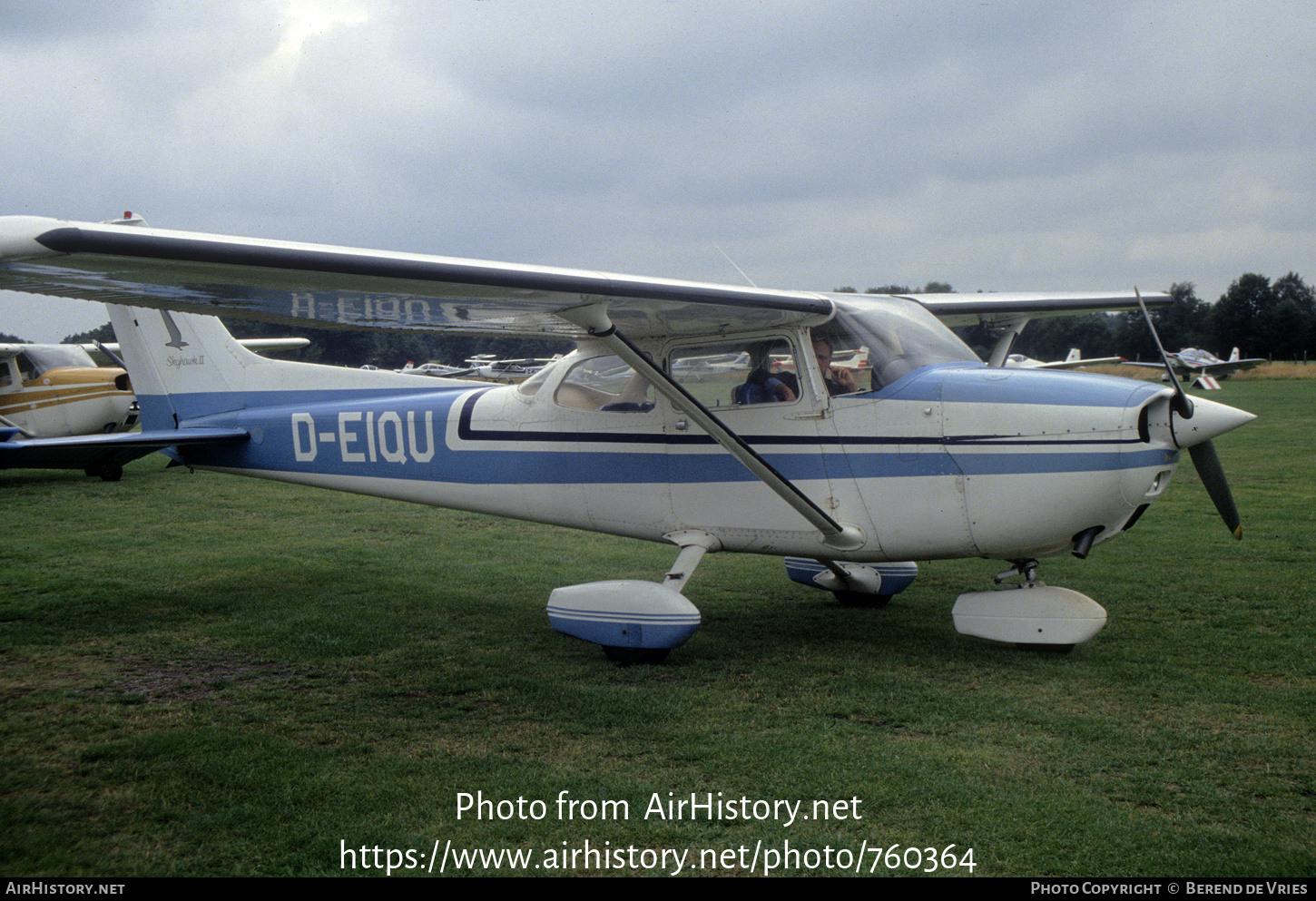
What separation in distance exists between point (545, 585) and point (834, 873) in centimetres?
488

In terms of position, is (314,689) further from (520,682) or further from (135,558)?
(135,558)

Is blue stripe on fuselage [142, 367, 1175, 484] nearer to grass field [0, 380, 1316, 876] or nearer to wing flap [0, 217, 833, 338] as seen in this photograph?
wing flap [0, 217, 833, 338]

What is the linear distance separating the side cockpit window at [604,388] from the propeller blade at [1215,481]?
3350mm

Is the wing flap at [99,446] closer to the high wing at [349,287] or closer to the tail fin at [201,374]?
the tail fin at [201,374]

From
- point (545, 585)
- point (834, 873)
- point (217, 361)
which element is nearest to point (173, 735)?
point (834, 873)

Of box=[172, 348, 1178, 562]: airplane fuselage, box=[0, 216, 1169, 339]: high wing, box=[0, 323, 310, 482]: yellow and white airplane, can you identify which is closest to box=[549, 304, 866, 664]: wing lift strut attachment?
box=[172, 348, 1178, 562]: airplane fuselage

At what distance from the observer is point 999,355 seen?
731 cm

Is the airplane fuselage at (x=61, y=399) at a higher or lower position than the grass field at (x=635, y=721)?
higher

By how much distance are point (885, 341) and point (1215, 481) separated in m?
2.11

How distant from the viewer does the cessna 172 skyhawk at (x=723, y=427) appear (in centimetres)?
450

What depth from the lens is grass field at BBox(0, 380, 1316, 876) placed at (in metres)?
3.27

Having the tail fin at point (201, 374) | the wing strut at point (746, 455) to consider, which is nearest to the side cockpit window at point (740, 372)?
the wing strut at point (746, 455)

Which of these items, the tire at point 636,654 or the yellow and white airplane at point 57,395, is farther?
the yellow and white airplane at point 57,395

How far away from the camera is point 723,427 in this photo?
17.6 feet
